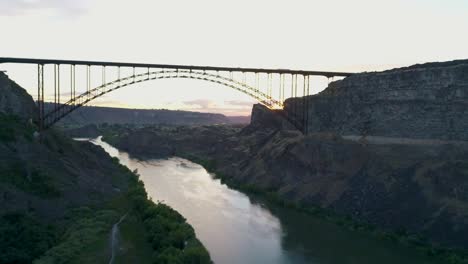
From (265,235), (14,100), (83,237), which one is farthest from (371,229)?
(14,100)

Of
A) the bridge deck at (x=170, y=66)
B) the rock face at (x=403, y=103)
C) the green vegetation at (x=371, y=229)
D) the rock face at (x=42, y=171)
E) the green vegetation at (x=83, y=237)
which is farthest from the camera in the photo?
the bridge deck at (x=170, y=66)

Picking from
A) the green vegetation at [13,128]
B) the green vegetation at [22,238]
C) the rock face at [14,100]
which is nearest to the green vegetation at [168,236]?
the green vegetation at [22,238]

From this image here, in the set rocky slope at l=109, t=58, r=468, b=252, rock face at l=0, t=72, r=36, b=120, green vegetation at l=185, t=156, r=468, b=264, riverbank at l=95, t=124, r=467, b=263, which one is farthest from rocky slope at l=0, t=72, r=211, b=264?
rocky slope at l=109, t=58, r=468, b=252

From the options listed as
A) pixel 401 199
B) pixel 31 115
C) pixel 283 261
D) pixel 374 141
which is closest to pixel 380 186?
pixel 401 199

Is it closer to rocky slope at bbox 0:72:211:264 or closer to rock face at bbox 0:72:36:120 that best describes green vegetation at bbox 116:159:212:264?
rocky slope at bbox 0:72:211:264

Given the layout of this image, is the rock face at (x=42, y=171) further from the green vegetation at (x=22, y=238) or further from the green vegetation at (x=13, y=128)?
the green vegetation at (x=22, y=238)
